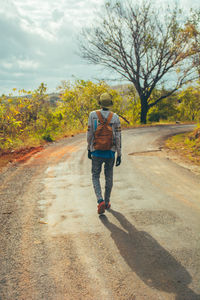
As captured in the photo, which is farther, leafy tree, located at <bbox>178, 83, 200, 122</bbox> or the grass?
leafy tree, located at <bbox>178, 83, 200, 122</bbox>

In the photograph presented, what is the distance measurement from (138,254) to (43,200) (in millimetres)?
2459

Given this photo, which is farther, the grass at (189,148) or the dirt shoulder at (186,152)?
the grass at (189,148)

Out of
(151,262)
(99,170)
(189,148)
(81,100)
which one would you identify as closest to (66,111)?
(81,100)

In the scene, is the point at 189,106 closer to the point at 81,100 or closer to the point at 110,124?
the point at 81,100

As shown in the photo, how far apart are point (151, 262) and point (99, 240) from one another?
78 cm

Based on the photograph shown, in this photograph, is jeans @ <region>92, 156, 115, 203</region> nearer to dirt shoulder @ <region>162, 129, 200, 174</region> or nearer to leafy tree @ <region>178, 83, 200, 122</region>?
dirt shoulder @ <region>162, 129, 200, 174</region>

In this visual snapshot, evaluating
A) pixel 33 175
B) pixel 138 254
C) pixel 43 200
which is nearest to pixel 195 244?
pixel 138 254

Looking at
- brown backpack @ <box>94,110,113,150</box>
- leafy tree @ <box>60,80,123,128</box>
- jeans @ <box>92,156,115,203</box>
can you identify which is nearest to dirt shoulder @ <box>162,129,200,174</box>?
jeans @ <box>92,156,115,203</box>

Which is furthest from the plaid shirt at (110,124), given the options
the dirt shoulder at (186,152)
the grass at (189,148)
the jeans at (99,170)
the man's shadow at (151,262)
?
the grass at (189,148)

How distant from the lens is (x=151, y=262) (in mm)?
2879

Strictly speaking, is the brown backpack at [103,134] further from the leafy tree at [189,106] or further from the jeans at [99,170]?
the leafy tree at [189,106]

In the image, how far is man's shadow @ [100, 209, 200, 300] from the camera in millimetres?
2475

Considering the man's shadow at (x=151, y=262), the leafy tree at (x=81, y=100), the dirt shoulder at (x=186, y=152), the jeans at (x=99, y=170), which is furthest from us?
the leafy tree at (x=81, y=100)

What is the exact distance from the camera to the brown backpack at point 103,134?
4148mm
